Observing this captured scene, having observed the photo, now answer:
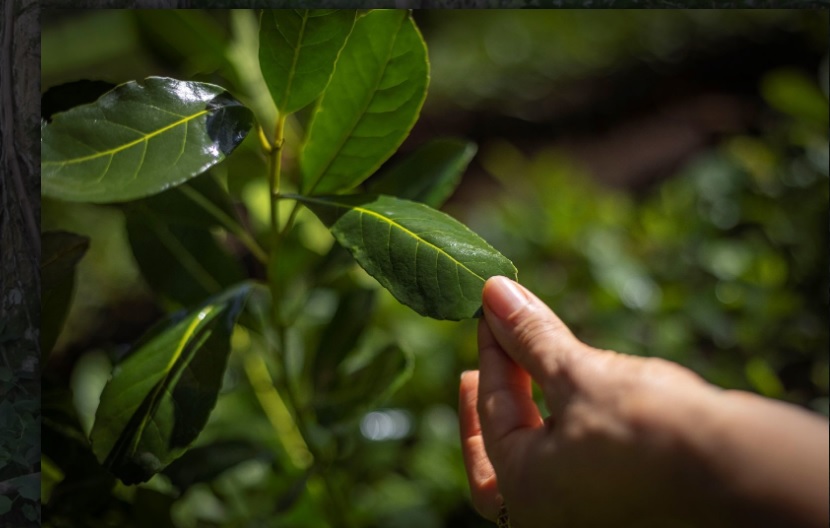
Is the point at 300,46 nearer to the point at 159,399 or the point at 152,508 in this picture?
the point at 159,399

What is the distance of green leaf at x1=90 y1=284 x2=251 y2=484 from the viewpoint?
1.89 ft

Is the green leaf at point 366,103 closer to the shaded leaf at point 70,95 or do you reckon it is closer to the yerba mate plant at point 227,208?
the yerba mate plant at point 227,208

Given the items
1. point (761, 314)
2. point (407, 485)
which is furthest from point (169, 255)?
point (761, 314)

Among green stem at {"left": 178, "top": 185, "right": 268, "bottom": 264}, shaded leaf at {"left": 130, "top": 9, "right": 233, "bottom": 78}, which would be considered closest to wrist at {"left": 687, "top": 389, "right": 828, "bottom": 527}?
green stem at {"left": 178, "top": 185, "right": 268, "bottom": 264}

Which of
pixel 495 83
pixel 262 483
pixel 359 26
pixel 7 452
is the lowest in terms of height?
pixel 495 83

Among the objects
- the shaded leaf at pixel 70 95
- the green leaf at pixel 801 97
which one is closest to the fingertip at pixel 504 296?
the shaded leaf at pixel 70 95

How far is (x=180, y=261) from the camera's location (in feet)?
2.59

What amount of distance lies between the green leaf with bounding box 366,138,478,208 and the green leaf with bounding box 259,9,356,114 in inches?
8.1

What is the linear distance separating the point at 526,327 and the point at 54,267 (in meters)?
0.42

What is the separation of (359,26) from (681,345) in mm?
893

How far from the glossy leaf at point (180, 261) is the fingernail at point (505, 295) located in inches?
15.1

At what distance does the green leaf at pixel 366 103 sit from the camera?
60 cm

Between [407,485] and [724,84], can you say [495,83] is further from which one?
[407,485]

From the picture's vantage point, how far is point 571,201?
1.50m
